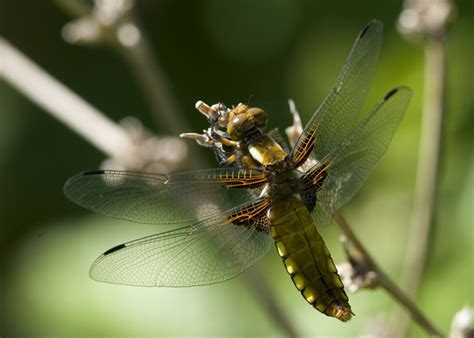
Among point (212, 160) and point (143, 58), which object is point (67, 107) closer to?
point (143, 58)

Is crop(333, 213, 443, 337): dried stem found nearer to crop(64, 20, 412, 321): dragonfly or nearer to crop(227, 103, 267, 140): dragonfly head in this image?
crop(64, 20, 412, 321): dragonfly

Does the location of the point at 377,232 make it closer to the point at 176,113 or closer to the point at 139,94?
the point at 176,113

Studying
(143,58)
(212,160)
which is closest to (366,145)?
(143,58)

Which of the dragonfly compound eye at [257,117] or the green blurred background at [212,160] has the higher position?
the green blurred background at [212,160]

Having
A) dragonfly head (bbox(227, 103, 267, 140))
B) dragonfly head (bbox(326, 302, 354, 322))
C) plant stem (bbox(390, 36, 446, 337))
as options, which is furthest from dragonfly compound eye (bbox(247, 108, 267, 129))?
plant stem (bbox(390, 36, 446, 337))

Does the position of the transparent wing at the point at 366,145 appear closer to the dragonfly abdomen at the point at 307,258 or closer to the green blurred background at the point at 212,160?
the dragonfly abdomen at the point at 307,258

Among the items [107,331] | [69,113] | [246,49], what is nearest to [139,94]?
[246,49]

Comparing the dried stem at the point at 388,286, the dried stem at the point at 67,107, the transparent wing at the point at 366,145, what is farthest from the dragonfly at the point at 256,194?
the dried stem at the point at 67,107
